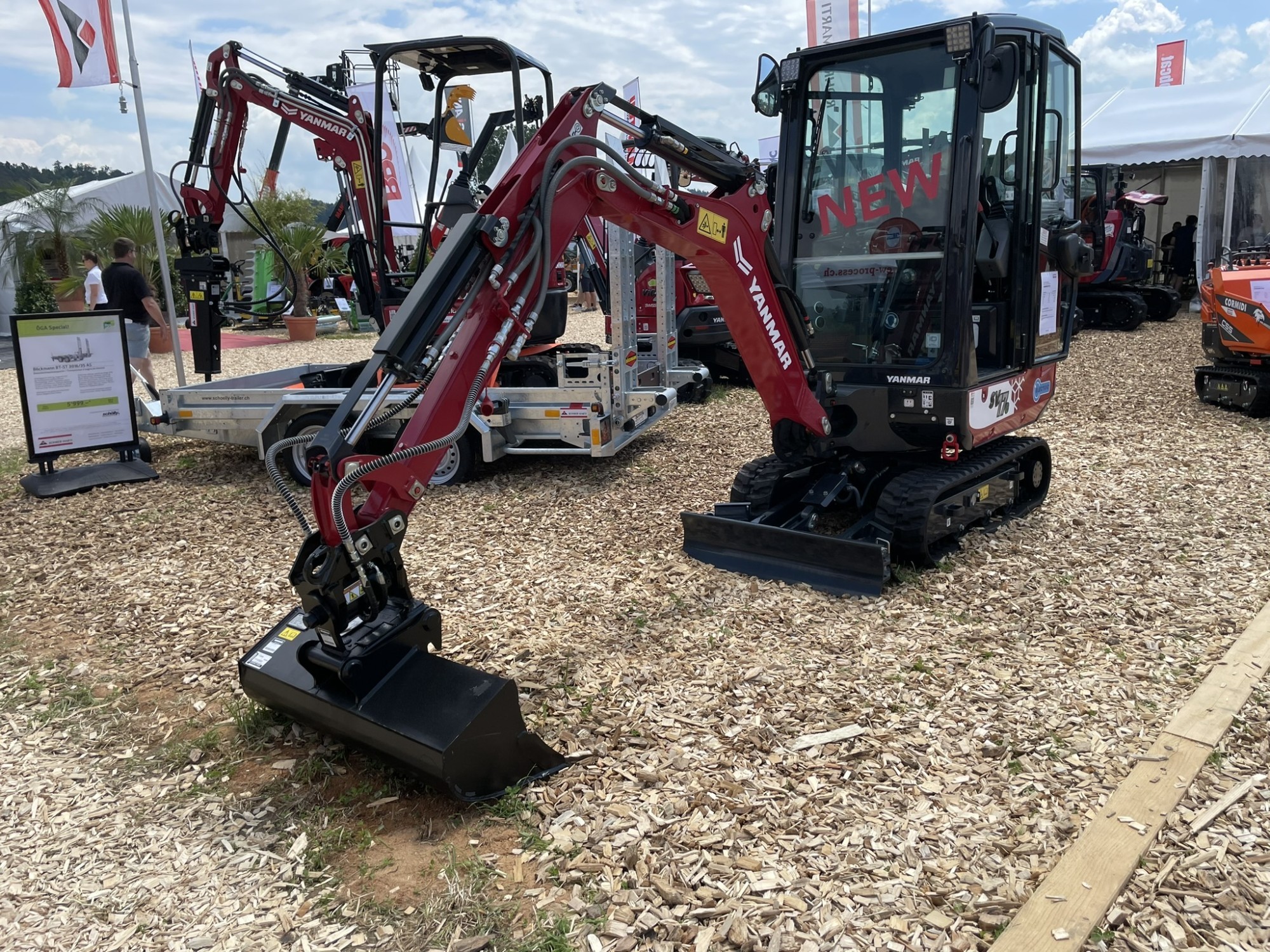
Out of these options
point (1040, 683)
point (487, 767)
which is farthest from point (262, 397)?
point (1040, 683)

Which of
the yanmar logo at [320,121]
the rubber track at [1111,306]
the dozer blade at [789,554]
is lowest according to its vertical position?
the dozer blade at [789,554]

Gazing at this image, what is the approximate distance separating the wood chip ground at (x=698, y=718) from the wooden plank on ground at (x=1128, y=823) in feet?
0.19

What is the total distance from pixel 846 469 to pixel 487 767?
3182 mm

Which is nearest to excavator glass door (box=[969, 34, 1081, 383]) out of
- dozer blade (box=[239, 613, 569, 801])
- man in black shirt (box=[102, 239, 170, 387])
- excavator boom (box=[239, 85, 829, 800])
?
excavator boom (box=[239, 85, 829, 800])

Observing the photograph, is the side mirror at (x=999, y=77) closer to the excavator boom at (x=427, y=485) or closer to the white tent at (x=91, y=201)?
the excavator boom at (x=427, y=485)

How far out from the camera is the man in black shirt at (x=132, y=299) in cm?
1042

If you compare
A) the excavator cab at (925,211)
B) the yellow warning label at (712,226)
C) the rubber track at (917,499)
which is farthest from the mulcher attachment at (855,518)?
the yellow warning label at (712,226)

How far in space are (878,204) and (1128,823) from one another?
11.7ft

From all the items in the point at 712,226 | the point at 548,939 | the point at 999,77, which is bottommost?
the point at 548,939

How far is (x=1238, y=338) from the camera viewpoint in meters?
9.05

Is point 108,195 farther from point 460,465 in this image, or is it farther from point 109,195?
point 460,465

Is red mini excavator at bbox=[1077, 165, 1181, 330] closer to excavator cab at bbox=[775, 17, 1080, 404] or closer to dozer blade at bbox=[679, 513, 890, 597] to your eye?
excavator cab at bbox=[775, 17, 1080, 404]

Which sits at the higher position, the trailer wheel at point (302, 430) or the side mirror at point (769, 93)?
the side mirror at point (769, 93)

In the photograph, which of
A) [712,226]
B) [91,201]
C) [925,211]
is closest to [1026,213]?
[925,211]
